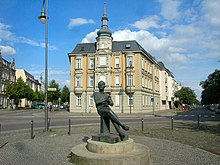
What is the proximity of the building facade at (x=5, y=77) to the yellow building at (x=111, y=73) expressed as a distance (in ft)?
108

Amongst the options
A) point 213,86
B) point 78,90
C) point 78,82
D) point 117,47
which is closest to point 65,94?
point 78,82

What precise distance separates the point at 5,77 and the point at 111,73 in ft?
145

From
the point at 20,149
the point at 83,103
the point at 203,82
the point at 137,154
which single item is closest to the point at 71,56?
the point at 83,103

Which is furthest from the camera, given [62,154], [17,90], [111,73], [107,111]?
[17,90]

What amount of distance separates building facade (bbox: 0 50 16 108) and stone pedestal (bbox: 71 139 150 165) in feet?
215

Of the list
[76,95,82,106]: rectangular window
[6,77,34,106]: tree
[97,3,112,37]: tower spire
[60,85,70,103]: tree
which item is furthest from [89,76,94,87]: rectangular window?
[60,85,70,103]: tree

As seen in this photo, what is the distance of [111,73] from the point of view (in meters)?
43.2

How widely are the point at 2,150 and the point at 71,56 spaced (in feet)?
123

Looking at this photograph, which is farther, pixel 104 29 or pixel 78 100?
pixel 78 100

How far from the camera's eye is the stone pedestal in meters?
6.68

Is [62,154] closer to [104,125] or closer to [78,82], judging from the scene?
[104,125]

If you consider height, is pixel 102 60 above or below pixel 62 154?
above

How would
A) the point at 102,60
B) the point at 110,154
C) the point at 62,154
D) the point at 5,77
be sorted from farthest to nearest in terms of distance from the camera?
the point at 5,77 < the point at 102,60 < the point at 62,154 < the point at 110,154

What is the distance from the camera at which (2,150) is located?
951cm
